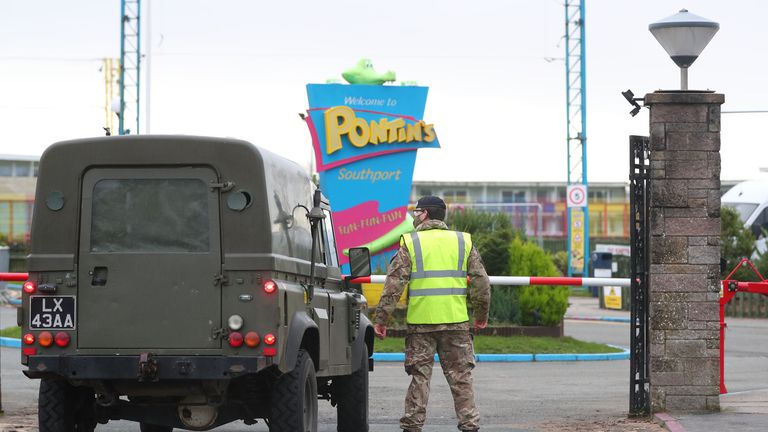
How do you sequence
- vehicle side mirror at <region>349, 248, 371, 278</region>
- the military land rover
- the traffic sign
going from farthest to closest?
the traffic sign → vehicle side mirror at <region>349, 248, 371, 278</region> → the military land rover

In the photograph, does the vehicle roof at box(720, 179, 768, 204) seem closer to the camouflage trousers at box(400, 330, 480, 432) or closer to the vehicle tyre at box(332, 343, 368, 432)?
the vehicle tyre at box(332, 343, 368, 432)

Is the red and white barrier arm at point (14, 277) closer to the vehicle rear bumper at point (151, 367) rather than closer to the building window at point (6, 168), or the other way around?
the vehicle rear bumper at point (151, 367)

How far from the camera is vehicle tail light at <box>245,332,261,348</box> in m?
8.64

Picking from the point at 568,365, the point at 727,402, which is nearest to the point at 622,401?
the point at 727,402

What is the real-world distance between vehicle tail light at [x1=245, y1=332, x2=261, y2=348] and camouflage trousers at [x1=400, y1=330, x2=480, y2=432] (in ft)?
6.33

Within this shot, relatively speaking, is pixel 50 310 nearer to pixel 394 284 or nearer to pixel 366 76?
pixel 394 284

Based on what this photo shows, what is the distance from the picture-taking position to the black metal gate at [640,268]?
39.7 feet

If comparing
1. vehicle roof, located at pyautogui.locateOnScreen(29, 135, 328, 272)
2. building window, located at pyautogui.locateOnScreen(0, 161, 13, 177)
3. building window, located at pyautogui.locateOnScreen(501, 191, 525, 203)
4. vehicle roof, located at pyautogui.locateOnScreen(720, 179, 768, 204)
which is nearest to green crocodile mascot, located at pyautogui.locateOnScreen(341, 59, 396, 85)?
vehicle roof, located at pyautogui.locateOnScreen(29, 135, 328, 272)

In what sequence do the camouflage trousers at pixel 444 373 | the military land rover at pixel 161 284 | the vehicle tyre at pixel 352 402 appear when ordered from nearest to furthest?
the military land rover at pixel 161 284 < the camouflage trousers at pixel 444 373 < the vehicle tyre at pixel 352 402

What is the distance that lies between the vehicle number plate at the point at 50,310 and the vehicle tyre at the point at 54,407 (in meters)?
0.46

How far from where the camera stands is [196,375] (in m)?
8.63

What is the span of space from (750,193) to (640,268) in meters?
42.5

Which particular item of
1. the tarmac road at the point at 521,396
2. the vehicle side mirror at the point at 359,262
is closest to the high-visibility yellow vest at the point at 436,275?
the vehicle side mirror at the point at 359,262

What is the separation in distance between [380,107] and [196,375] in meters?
19.5
